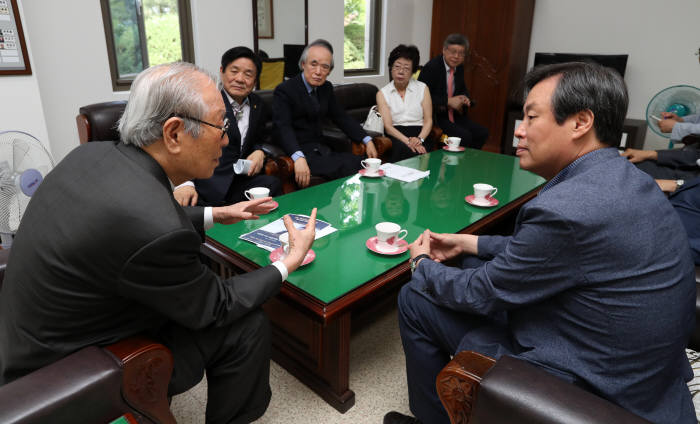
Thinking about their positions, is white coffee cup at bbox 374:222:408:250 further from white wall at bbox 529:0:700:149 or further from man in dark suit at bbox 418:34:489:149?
white wall at bbox 529:0:700:149

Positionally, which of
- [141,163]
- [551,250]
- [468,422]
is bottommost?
[468,422]

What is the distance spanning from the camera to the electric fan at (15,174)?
1.86m

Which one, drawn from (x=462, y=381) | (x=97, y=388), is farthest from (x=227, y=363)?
(x=462, y=381)

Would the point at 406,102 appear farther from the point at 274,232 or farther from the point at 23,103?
the point at 23,103

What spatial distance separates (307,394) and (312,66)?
6.05 ft

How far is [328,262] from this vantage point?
4.24 feet

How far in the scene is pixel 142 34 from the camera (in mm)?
3191

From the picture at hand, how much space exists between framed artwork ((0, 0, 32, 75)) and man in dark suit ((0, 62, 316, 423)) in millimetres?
1907

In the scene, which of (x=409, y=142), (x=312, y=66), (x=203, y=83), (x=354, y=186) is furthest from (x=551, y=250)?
(x=409, y=142)

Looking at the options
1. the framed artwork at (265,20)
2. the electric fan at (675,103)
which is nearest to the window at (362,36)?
the framed artwork at (265,20)

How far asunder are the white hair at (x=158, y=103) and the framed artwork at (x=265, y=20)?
3.11 metres

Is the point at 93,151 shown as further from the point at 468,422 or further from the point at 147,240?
the point at 468,422

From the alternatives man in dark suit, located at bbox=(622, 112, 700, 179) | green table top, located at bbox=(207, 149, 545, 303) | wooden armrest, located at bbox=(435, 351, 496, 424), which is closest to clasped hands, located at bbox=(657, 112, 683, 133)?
man in dark suit, located at bbox=(622, 112, 700, 179)

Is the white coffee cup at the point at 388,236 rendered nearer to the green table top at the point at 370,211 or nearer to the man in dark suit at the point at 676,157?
the green table top at the point at 370,211
